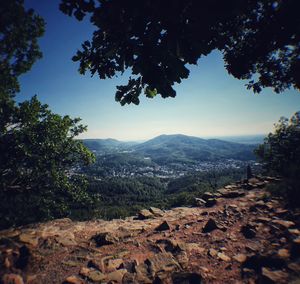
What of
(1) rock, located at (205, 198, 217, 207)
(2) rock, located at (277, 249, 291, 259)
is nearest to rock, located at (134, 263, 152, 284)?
(2) rock, located at (277, 249, 291, 259)

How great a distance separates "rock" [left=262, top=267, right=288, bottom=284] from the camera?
595 cm

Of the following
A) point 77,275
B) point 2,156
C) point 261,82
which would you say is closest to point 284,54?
point 261,82

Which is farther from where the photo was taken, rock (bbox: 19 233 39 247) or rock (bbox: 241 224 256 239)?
rock (bbox: 241 224 256 239)

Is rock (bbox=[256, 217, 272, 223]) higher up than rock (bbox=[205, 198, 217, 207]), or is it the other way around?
rock (bbox=[256, 217, 272, 223])

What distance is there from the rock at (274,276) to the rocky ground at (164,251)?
1cm

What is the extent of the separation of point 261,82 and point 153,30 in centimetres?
780

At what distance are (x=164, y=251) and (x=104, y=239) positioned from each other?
2972 millimetres

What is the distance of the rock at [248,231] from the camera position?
9.47m

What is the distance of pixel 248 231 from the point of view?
31.9 feet

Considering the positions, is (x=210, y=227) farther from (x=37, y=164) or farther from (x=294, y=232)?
(x=37, y=164)

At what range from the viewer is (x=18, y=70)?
11.2 m

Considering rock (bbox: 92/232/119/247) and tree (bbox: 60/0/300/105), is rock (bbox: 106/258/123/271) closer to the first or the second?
rock (bbox: 92/232/119/247)

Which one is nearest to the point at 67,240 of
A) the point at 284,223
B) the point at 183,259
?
the point at 183,259

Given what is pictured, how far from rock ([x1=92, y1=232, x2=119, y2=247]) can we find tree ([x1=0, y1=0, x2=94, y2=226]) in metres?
6.32
